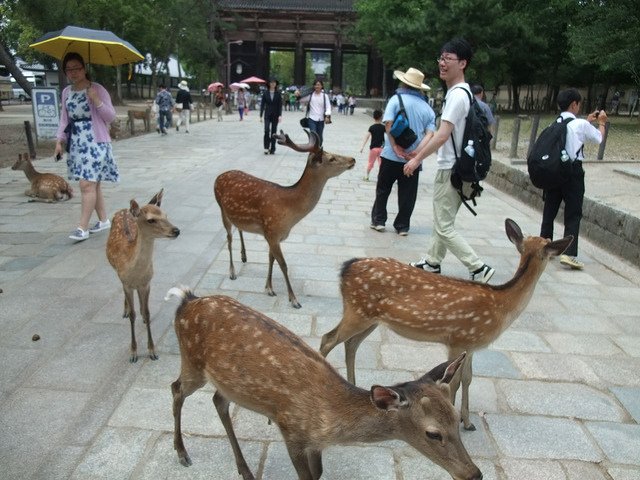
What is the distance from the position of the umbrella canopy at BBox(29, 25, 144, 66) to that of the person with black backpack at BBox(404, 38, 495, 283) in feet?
12.2

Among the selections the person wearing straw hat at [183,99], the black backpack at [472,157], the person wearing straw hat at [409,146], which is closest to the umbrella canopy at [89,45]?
the person wearing straw hat at [409,146]

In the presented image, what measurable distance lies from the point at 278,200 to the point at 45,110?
9.67m

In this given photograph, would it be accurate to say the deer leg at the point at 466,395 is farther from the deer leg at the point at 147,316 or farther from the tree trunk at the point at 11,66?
the tree trunk at the point at 11,66

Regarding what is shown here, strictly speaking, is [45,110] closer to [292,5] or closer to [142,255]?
[142,255]

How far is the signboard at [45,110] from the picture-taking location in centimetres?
1174

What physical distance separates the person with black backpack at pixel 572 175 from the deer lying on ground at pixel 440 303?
2.57 metres

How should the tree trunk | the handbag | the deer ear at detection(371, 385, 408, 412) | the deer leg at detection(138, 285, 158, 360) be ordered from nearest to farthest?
1. the deer ear at detection(371, 385, 408, 412)
2. the deer leg at detection(138, 285, 158, 360)
3. the handbag
4. the tree trunk

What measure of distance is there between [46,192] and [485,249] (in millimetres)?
5832

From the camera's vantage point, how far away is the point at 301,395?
2107 millimetres

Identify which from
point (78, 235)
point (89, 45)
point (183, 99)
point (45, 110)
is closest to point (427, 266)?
point (78, 235)

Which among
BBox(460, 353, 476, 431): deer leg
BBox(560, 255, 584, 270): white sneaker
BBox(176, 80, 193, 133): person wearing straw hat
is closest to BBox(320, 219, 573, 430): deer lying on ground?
BBox(460, 353, 476, 431): deer leg

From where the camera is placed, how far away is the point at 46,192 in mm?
7395

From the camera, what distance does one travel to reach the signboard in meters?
11.7

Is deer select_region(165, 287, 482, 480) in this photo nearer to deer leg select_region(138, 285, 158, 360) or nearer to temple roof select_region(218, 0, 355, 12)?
deer leg select_region(138, 285, 158, 360)
